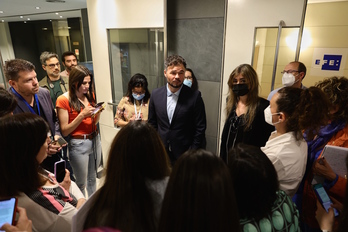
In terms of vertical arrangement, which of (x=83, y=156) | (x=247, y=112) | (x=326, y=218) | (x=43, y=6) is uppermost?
(x=43, y=6)

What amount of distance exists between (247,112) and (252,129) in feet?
0.54

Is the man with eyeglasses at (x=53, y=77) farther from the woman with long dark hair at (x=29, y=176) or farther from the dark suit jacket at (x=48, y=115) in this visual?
the woman with long dark hair at (x=29, y=176)

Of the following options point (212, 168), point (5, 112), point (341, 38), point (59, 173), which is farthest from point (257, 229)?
point (341, 38)

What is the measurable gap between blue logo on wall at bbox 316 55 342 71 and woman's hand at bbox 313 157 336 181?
214 cm

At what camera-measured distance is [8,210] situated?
95cm

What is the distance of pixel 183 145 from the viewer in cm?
229

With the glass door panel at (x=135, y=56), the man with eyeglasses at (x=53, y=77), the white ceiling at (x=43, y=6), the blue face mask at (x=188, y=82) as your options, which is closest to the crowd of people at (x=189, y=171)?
the blue face mask at (x=188, y=82)

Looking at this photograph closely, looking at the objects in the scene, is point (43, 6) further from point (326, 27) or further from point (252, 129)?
point (326, 27)

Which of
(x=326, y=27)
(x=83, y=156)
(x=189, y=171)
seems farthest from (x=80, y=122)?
(x=326, y=27)

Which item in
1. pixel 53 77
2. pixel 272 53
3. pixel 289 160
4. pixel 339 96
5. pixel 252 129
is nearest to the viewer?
pixel 289 160

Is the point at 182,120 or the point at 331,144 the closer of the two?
the point at 331,144

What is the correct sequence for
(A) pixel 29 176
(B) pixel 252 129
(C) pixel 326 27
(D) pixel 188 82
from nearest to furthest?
1. (A) pixel 29 176
2. (B) pixel 252 129
3. (D) pixel 188 82
4. (C) pixel 326 27

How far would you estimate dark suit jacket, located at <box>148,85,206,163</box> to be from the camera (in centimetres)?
221

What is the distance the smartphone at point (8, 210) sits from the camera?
0.93 m
